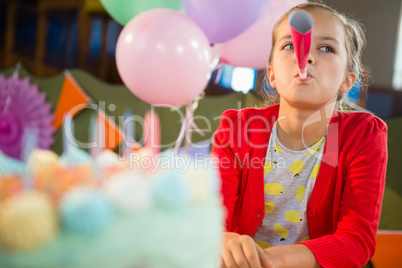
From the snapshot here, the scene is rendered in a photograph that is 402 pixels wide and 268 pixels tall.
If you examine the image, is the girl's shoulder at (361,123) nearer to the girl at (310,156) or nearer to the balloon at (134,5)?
the girl at (310,156)

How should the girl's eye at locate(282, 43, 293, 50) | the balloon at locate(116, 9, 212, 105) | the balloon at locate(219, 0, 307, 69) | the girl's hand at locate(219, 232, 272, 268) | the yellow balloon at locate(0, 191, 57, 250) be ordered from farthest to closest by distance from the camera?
the balloon at locate(219, 0, 307, 69)
the balloon at locate(116, 9, 212, 105)
the girl's eye at locate(282, 43, 293, 50)
the girl's hand at locate(219, 232, 272, 268)
the yellow balloon at locate(0, 191, 57, 250)

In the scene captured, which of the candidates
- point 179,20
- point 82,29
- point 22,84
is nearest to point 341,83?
point 179,20

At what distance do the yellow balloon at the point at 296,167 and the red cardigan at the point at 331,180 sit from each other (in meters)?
0.06

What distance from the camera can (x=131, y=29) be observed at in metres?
1.51

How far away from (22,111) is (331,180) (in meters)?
1.97

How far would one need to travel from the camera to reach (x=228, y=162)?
108 centimetres

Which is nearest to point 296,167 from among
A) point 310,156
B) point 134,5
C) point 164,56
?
point 310,156

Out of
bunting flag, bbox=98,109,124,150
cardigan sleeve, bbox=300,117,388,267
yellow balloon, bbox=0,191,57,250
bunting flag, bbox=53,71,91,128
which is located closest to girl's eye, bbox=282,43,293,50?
cardigan sleeve, bbox=300,117,388,267

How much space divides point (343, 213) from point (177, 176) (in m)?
0.64

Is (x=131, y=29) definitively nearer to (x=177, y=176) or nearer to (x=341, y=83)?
(x=341, y=83)

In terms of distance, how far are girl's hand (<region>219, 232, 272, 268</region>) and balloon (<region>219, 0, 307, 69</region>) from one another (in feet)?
3.50

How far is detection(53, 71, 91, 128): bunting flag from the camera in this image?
2568mm

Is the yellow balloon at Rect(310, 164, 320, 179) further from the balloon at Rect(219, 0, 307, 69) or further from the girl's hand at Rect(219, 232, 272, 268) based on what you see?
Result: the balloon at Rect(219, 0, 307, 69)

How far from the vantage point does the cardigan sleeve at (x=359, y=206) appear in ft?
2.80
